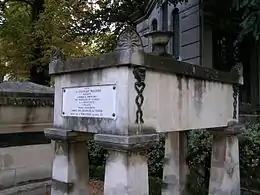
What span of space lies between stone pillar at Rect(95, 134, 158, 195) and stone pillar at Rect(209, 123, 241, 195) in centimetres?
192

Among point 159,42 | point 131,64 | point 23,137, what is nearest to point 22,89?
point 23,137

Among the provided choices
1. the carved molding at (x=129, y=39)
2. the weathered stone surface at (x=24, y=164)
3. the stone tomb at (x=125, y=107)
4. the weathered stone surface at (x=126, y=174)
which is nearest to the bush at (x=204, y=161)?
the stone tomb at (x=125, y=107)

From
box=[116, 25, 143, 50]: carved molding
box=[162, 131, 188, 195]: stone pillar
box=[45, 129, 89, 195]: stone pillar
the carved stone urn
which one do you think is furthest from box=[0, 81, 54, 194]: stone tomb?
box=[116, 25, 143, 50]: carved molding

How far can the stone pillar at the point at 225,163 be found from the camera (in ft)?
15.4

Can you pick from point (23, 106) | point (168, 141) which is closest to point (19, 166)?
point (23, 106)

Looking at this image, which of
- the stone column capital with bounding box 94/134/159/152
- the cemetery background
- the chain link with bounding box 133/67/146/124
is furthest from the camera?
the cemetery background

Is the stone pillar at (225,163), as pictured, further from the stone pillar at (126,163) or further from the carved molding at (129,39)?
the carved molding at (129,39)

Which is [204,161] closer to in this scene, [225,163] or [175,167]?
[175,167]

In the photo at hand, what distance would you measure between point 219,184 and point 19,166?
140 inches

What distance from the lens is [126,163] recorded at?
3029mm

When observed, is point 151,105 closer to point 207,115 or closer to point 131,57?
point 131,57

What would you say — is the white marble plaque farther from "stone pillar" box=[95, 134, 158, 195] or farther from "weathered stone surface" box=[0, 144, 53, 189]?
"weathered stone surface" box=[0, 144, 53, 189]

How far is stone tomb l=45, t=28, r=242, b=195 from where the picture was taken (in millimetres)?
3033

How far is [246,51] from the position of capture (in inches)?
521
